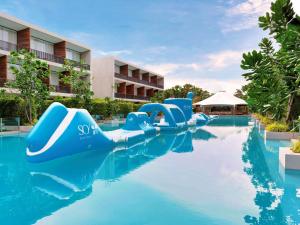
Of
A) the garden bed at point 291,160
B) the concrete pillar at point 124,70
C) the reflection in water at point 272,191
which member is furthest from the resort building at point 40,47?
the garden bed at point 291,160

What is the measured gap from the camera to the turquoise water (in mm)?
5340

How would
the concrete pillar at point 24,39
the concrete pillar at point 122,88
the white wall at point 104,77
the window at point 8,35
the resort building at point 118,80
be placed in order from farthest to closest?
the concrete pillar at point 122,88 < the resort building at point 118,80 < the white wall at point 104,77 < the concrete pillar at point 24,39 < the window at point 8,35

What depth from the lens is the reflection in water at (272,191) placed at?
529 centimetres

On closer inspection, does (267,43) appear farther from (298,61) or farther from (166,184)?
(166,184)

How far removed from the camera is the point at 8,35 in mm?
29062

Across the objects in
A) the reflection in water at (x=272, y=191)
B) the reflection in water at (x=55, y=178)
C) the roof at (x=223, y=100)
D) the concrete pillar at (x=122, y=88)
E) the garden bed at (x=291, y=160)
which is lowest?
the reflection in water at (x=55, y=178)

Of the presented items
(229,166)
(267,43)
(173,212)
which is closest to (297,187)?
(229,166)

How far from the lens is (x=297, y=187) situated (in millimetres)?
7219

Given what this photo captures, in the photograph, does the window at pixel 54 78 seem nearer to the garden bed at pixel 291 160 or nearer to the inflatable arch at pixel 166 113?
the inflatable arch at pixel 166 113

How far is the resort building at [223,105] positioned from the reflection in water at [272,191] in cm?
3485

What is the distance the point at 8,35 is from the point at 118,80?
68.0 ft

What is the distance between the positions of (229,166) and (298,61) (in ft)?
15.5

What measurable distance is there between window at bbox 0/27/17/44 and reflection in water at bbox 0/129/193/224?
19828 millimetres

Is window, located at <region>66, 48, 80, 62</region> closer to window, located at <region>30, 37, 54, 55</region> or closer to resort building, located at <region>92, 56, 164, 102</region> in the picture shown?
window, located at <region>30, 37, 54, 55</region>
